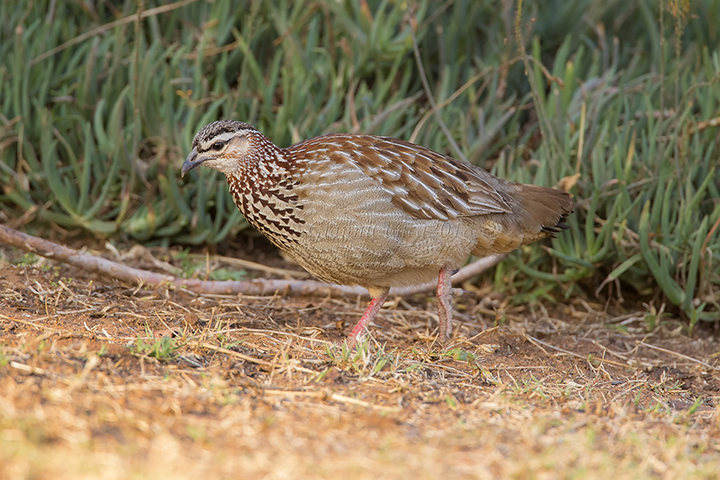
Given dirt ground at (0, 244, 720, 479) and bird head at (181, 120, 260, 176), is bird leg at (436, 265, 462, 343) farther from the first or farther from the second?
bird head at (181, 120, 260, 176)

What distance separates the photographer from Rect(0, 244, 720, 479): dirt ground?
253cm

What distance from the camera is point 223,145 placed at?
14.6ft

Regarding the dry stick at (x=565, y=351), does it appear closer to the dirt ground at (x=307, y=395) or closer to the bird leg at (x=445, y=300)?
the dirt ground at (x=307, y=395)

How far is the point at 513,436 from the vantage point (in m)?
2.92

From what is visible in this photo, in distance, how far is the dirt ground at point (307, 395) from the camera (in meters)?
2.53

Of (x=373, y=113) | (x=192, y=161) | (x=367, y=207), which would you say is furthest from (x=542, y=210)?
(x=192, y=161)

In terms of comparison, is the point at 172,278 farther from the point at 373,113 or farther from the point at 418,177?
the point at 373,113

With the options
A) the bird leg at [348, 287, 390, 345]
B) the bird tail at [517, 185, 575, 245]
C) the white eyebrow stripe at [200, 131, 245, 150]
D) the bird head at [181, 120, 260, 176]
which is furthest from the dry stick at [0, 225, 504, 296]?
the white eyebrow stripe at [200, 131, 245, 150]

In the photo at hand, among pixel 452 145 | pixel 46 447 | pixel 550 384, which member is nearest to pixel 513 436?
pixel 550 384

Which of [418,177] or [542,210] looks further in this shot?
[542,210]

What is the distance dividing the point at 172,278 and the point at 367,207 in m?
1.53

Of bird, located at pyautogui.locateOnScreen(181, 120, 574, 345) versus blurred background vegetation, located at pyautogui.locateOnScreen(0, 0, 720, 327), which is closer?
bird, located at pyautogui.locateOnScreen(181, 120, 574, 345)

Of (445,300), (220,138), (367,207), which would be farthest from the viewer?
(445,300)

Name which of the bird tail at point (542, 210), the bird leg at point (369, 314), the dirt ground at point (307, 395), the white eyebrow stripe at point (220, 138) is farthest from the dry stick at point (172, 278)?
the white eyebrow stripe at point (220, 138)
